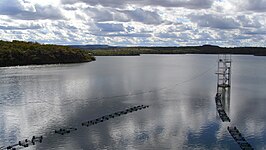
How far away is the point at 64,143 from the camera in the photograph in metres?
35.1

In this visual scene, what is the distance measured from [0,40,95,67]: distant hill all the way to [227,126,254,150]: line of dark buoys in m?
112

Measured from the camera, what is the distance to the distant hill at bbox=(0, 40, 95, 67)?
445 feet

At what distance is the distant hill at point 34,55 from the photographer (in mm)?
135625

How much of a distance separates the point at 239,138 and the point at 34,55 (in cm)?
12268

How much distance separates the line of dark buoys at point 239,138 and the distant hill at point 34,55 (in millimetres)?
111676

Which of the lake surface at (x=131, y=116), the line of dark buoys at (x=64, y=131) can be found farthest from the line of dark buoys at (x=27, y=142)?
the line of dark buoys at (x=64, y=131)

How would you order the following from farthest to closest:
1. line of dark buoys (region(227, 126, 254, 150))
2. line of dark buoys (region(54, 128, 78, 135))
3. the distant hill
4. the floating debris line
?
the distant hill < line of dark buoys (region(54, 128, 78, 135)) < the floating debris line < line of dark buoys (region(227, 126, 254, 150))

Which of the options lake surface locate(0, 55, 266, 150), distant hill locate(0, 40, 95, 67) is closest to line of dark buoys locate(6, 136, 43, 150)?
lake surface locate(0, 55, 266, 150)

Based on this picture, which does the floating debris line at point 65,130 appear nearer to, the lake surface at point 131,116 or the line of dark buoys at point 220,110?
the lake surface at point 131,116

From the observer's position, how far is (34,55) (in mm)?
146500

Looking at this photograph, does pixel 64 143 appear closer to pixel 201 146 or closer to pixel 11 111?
pixel 201 146

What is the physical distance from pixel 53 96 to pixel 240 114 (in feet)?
109

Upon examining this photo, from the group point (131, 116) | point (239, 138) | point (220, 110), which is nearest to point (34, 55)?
point (131, 116)

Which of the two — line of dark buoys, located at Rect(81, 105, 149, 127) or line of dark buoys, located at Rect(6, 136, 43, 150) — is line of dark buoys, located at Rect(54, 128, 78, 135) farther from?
line of dark buoys, located at Rect(81, 105, 149, 127)
